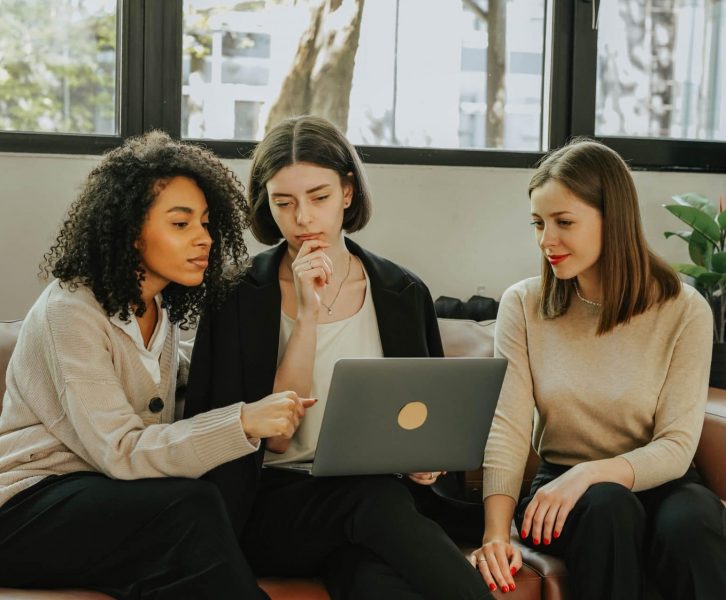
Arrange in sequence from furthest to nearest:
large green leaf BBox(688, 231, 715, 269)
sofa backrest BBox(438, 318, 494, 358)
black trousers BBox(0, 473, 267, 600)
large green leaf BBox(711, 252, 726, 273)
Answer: large green leaf BBox(688, 231, 715, 269) → large green leaf BBox(711, 252, 726, 273) → sofa backrest BBox(438, 318, 494, 358) → black trousers BBox(0, 473, 267, 600)

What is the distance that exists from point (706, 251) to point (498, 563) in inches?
48.3

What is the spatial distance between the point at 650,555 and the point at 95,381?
962 millimetres

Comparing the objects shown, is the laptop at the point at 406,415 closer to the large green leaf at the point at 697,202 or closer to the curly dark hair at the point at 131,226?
the curly dark hair at the point at 131,226

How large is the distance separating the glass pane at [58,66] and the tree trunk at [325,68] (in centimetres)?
45

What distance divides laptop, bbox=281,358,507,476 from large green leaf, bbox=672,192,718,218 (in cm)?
119

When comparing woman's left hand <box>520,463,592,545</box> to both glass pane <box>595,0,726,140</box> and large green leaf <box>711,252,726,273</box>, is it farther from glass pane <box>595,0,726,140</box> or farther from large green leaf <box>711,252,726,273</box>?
glass pane <box>595,0,726,140</box>

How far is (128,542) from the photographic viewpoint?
1.43m

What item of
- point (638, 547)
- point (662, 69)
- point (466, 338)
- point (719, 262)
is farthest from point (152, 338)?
point (662, 69)

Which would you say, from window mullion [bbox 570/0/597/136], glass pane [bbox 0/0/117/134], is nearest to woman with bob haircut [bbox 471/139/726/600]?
window mullion [bbox 570/0/597/136]

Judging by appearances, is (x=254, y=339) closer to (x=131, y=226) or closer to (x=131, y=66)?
(x=131, y=226)

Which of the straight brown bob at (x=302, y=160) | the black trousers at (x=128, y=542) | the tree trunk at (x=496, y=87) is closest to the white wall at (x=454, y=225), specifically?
the tree trunk at (x=496, y=87)

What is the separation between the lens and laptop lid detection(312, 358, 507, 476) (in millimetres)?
1470

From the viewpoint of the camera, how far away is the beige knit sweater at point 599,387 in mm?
1805

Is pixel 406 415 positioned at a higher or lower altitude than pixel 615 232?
lower
